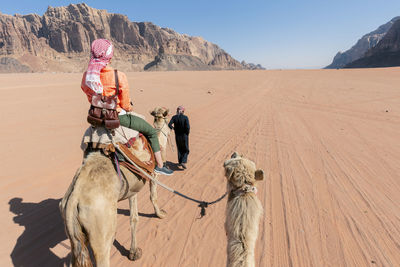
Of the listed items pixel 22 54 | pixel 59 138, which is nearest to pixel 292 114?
pixel 59 138

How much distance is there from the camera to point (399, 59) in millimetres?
105188

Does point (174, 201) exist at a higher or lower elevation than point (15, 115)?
lower

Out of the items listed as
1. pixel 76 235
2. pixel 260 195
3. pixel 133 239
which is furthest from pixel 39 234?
pixel 260 195

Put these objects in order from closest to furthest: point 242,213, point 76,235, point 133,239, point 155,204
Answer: point 242,213 → point 76,235 → point 133,239 → point 155,204

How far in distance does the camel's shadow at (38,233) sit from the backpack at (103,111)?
3.05m

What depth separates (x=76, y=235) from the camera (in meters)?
2.35

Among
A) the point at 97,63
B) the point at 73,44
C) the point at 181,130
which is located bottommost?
the point at 181,130

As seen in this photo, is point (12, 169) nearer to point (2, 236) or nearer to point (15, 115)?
point (2, 236)

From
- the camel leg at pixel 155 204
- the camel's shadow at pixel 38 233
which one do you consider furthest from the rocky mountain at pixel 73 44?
the camel leg at pixel 155 204

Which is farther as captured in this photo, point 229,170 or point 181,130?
point 181,130

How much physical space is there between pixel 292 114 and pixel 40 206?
47.7 feet

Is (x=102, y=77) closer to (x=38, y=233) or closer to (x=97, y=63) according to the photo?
(x=97, y=63)

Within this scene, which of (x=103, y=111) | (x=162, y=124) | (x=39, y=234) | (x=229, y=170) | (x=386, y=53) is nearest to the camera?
(x=229, y=170)

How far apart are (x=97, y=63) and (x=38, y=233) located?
411cm
